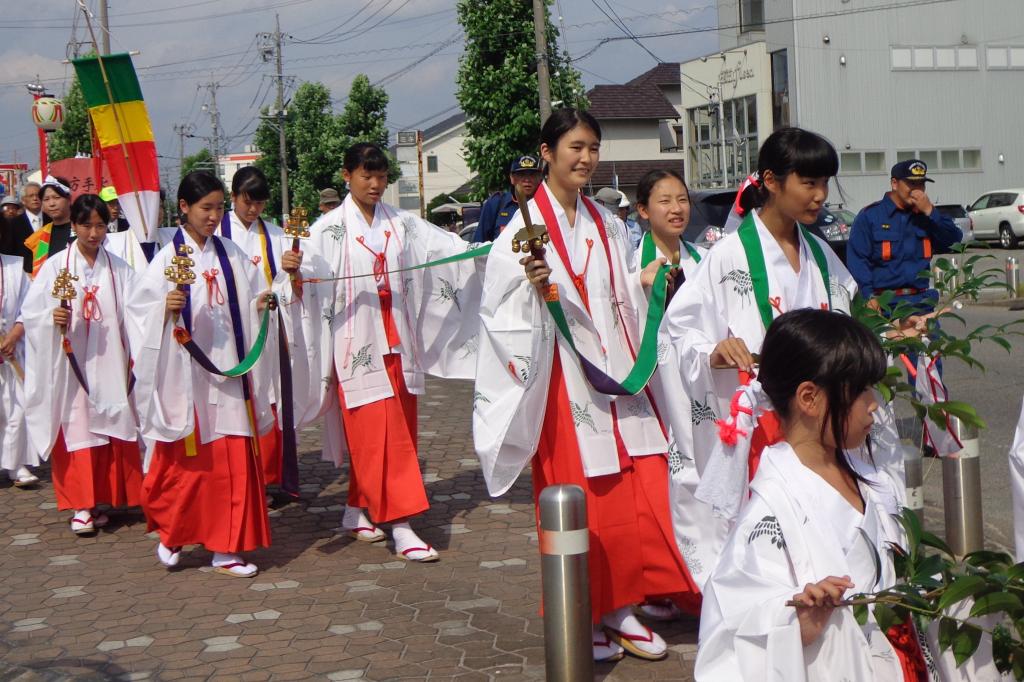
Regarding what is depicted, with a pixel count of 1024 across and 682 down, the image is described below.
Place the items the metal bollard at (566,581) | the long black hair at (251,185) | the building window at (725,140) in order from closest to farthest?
the metal bollard at (566,581) → the long black hair at (251,185) → the building window at (725,140)

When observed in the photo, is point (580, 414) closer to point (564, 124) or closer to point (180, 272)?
point (564, 124)

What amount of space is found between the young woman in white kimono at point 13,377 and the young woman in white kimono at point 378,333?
2876mm

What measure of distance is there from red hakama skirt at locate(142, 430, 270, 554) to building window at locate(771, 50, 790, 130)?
34.6 metres

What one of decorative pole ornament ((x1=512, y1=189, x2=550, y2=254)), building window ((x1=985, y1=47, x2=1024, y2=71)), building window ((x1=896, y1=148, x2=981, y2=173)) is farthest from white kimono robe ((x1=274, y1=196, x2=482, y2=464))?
building window ((x1=985, y1=47, x2=1024, y2=71))

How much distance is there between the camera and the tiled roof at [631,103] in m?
57.5

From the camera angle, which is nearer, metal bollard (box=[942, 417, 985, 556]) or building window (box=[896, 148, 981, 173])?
metal bollard (box=[942, 417, 985, 556])

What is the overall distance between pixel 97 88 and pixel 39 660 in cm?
337

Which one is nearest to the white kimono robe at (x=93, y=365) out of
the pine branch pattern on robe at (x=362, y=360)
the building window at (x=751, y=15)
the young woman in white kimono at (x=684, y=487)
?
the pine branch pattern on robe at (x=362, y=360)

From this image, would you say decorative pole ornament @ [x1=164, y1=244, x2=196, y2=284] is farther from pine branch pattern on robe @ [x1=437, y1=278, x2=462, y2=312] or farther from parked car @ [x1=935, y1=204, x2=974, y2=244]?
parked car @ [x1=935, y1=204, x2=974, y2=244]

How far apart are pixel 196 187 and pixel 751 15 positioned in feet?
127

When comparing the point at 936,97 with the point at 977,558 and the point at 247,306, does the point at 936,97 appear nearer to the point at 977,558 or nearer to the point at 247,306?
the point at 247,306

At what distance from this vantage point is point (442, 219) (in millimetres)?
61500

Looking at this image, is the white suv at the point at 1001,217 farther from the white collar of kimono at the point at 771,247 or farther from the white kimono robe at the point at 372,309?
the white collar of kimono at the point at 771,247

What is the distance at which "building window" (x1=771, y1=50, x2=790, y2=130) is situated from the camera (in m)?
38.8
